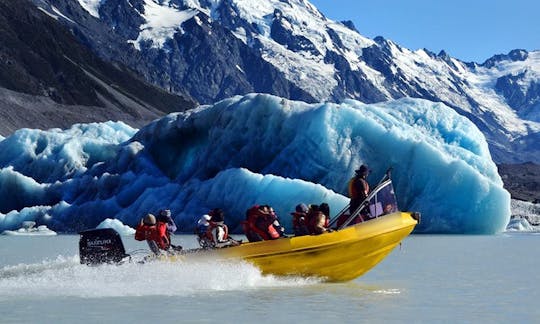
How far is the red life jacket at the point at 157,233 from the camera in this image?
15727mm

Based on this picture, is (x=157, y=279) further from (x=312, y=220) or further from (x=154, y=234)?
(x=312, y=220)

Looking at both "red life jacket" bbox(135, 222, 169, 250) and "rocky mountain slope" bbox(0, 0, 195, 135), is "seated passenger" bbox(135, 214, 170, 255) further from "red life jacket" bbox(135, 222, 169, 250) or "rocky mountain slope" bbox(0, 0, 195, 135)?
"rocky mountain slope" bbox(0, 0, 195, 135)

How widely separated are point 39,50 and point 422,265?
150622 mm

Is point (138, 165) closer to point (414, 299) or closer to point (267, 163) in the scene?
point (267, 163)

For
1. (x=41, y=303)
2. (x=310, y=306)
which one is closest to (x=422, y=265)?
(x=310, y=306)

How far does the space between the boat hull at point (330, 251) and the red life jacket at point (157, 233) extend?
2.61 ft

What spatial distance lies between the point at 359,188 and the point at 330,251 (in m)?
1.38

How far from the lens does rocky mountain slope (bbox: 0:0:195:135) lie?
135750 millimetres

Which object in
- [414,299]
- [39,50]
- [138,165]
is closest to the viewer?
[414,299]

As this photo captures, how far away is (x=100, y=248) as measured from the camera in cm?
1526

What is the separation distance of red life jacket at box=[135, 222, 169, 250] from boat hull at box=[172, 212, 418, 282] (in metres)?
0.80

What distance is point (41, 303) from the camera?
12.9 metres

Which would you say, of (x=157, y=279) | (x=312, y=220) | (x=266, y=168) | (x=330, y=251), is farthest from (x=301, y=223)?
(x=266, y=168)

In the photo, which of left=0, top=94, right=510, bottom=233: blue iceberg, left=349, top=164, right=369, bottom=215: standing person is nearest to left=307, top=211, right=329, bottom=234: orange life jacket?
left=349, top=164, right=369, bottom=215: standing person
